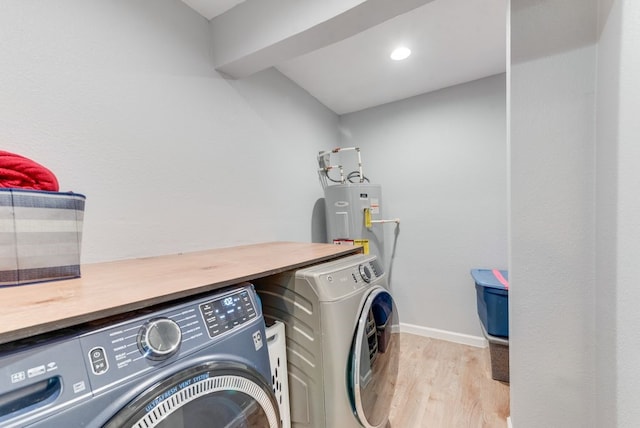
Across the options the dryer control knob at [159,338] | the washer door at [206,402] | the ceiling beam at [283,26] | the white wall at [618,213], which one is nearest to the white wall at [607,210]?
the white wall at [618,213]

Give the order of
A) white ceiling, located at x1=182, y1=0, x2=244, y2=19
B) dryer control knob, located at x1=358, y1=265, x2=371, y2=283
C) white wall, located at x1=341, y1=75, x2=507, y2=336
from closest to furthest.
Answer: dryer control knob, located at x1=358, y1=265, x2=371, y2=283, white ceiling, located at x1=182, y1=0, x2=244, y2=19, white wall, located at x1=341, y1=75, x2=507, y2=336

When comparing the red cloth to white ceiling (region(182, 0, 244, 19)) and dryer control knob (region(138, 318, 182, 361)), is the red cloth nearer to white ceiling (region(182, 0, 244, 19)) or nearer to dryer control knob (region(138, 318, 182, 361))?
dryer control knob (region(138, 318, 182, 361))

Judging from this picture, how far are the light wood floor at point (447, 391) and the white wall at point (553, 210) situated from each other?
0.55 meters

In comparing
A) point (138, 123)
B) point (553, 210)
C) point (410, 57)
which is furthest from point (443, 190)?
point (138, 123)

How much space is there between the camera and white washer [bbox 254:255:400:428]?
917 millimetres

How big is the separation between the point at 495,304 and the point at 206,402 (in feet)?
6.02

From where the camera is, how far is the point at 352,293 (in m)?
1.01

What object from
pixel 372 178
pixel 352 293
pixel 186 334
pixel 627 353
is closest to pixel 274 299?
pixel 352 293

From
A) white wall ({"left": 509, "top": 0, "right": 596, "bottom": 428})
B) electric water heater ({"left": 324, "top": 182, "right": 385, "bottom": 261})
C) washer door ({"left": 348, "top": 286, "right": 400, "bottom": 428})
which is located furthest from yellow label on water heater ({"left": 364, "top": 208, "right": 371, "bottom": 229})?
white wall ({"left": 509, "top": 0, "right": 596, "bottom": 428})

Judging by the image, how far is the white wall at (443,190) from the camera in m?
2.17

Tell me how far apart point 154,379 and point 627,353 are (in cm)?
113

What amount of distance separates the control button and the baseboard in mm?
2540

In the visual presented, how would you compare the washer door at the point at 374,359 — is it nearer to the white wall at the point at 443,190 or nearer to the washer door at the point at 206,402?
the washer door at the point at 206,402

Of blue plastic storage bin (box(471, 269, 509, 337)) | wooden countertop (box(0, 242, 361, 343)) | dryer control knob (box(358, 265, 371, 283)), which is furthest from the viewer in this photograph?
blue plastic storage bin (box(471, 269, 509, 337))
